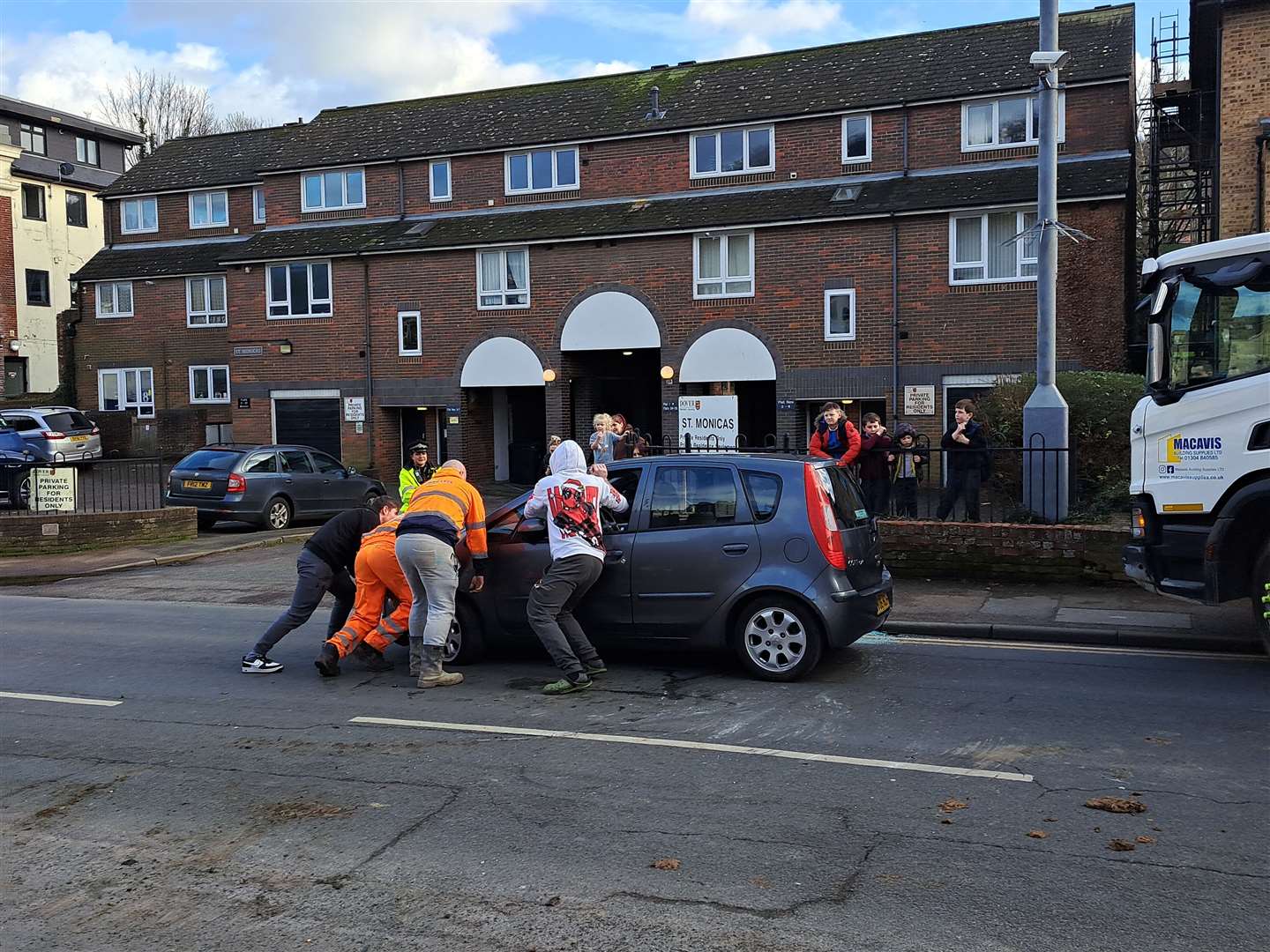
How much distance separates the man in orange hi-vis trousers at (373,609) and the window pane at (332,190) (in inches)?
979

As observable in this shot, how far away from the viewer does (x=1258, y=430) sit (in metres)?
7.97

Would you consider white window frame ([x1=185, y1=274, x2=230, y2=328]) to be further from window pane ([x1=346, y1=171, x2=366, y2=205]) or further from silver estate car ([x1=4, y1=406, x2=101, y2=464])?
window pane ([x1=346, y1=171, x2=366, y2=205])

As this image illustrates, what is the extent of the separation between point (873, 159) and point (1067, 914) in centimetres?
2347

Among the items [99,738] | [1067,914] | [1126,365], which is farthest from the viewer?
[1126,365]

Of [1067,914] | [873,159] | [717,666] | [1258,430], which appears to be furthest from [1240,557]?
[873,159]

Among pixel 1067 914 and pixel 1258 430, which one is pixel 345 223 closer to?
pixel 1258 430

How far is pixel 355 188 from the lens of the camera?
30969mm

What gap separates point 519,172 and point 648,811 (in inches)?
1008

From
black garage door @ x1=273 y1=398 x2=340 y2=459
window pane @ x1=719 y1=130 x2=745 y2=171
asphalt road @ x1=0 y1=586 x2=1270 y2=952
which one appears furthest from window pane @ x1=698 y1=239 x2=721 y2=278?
asphalt road @ x1=0 y1=586 x2=1270 y2=952

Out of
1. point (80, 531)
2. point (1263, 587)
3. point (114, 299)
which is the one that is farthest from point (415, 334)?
point (1263, 587)

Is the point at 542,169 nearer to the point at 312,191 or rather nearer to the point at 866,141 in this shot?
the point at 312,191

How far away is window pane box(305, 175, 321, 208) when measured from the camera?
1233 inches

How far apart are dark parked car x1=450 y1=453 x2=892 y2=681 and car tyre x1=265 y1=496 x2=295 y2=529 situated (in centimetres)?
1169

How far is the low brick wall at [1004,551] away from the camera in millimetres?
11570
